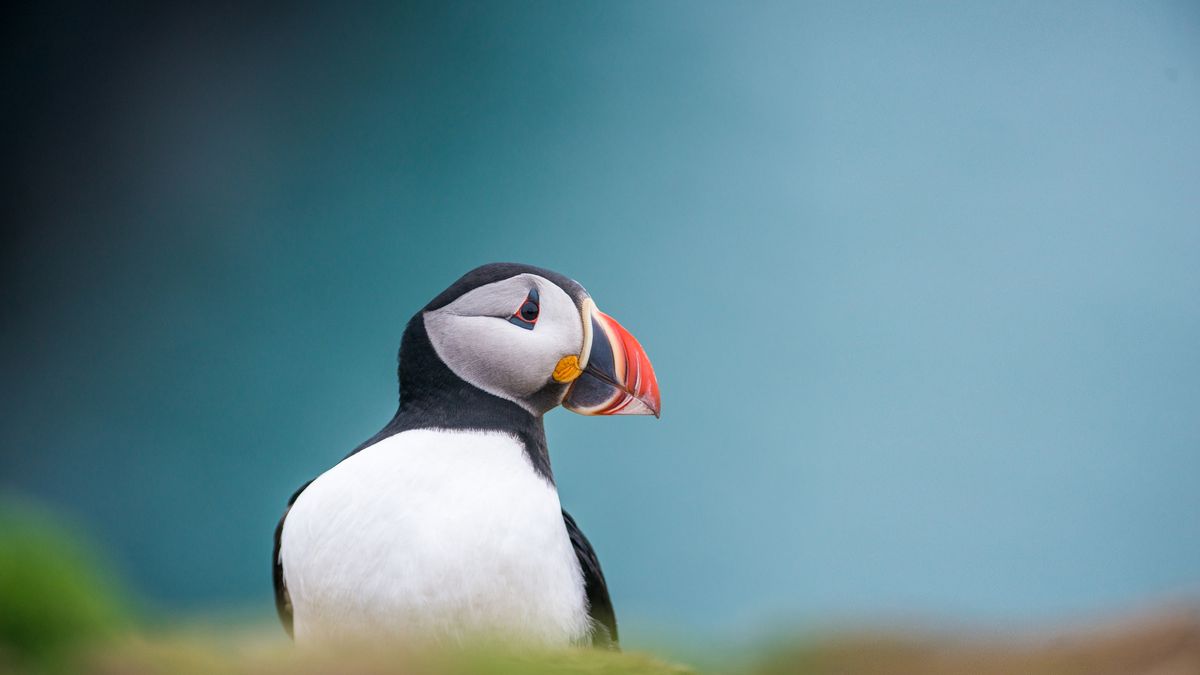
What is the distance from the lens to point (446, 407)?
4.73 ft

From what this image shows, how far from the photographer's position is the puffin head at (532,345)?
4.72 ft

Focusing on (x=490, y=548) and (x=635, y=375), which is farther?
(x=635, y=375)

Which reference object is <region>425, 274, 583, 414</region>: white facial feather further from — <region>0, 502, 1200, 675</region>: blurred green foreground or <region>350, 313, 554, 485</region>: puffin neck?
<region>0, 502, 1200, 675</region>: blurred green foreground

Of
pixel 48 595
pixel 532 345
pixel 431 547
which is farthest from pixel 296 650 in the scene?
pixel 532 345

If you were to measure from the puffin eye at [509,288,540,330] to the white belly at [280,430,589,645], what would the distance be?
0.55 feet

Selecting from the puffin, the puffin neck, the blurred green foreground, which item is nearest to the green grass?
the blurred green foreground

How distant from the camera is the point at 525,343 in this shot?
143 cm

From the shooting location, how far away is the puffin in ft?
4.14

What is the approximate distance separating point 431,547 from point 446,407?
237 millimetres

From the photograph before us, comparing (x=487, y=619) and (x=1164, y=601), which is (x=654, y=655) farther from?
(x=487, y=619)

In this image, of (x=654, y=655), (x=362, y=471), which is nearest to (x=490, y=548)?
(x=362, y=471)

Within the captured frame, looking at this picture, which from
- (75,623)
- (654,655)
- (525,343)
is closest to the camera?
(75,623)

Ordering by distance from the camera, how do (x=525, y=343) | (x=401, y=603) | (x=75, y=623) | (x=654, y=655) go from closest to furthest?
(x=75, y=623) < (x=654, y=655) < (x=401, y=603) < (x=525, y=343)

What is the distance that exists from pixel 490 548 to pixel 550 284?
0.38 m
